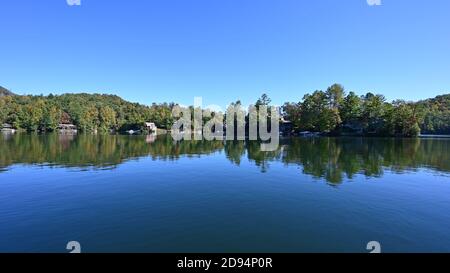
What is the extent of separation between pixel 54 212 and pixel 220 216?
654 centimetres

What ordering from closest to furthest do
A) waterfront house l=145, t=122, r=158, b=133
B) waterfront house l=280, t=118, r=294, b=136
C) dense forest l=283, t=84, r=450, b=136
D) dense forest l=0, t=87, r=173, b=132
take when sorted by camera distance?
dense forest l=283, t=84, r=450, b=136 < waterfront house l=280, t=118, r=294, b=136 < dense forest l=0, t=87, r=173, b=132 < waterfront house l=145, t=122, r=158, b=133

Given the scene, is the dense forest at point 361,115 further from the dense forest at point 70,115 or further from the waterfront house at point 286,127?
the dense forest at point 70,115

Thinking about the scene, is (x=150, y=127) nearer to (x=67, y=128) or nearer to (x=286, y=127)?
(x=67, y=128)

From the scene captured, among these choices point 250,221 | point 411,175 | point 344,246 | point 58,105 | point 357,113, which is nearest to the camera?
point 344,246

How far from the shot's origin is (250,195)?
1382 cm

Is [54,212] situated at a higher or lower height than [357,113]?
lower

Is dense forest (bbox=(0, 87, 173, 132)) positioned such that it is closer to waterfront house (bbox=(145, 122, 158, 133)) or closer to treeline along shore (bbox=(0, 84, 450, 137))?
treeline along shore (bbox=(0, 84, 450, 137))

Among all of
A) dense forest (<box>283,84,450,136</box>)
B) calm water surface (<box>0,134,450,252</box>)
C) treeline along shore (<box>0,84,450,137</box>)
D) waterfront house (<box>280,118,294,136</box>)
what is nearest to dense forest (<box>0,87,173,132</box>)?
treeline along shore (<box>0,84,450,137</box>)

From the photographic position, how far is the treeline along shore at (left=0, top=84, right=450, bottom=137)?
3152 inches

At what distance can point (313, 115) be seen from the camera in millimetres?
90562

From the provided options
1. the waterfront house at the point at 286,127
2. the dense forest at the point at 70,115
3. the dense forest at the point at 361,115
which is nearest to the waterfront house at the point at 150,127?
the dense forest at the point at 70,115

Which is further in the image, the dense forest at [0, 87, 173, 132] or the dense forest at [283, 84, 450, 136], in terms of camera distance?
the dense forest at [0, 87, 173, 132]

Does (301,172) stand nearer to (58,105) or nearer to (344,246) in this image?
(344,246)
